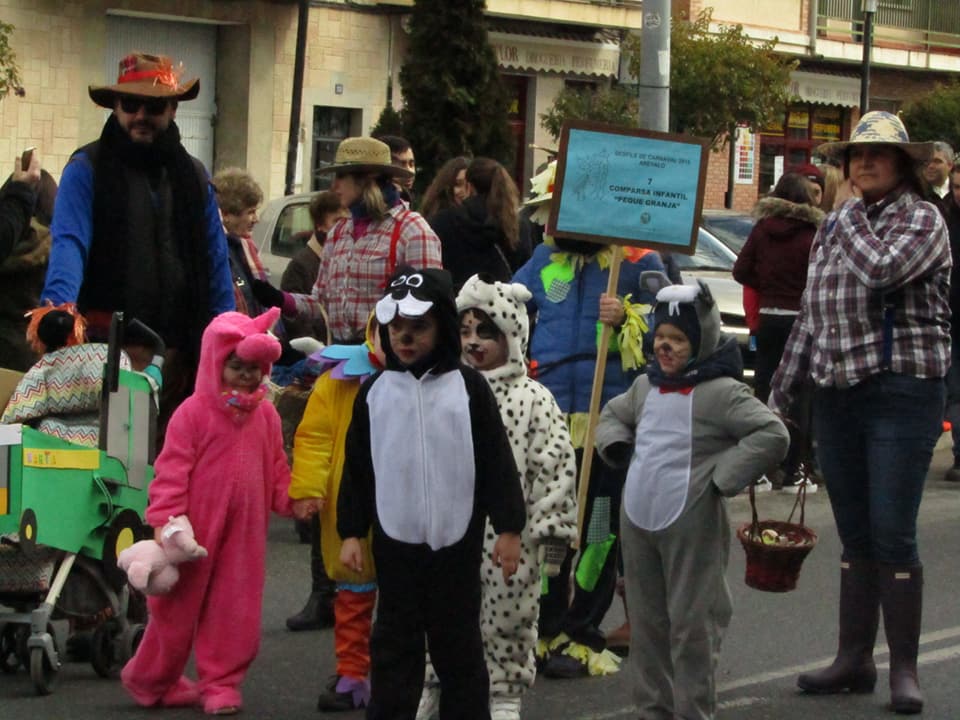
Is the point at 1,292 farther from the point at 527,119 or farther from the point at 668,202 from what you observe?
the point at 527,119

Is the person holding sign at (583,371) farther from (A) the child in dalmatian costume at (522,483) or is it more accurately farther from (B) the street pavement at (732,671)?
(A) the child in dalmatian costume at (522,483)

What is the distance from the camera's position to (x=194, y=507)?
6090mm

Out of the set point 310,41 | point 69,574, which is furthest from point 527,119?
point 69,574

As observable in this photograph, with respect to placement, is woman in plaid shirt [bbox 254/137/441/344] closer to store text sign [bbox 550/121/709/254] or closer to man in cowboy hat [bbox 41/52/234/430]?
man in cowboy hat [bbox 41/52/234/430]

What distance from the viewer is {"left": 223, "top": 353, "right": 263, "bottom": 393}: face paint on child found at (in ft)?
19.9

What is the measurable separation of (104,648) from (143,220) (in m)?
1.61

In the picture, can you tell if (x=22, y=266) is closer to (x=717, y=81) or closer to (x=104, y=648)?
(x=104, y=648)

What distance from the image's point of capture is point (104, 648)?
655 cm

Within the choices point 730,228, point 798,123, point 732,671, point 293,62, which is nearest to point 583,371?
point 732,671

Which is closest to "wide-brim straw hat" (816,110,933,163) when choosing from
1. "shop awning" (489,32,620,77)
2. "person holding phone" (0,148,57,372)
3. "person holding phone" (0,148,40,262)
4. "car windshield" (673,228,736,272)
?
"person holding phone" (0,148,40,262)

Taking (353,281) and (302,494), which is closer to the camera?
(302,494)

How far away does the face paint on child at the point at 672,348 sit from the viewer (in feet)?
18.8

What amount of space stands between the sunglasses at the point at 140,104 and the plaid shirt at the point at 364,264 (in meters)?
1.11

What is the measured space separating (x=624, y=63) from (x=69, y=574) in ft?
85.1
